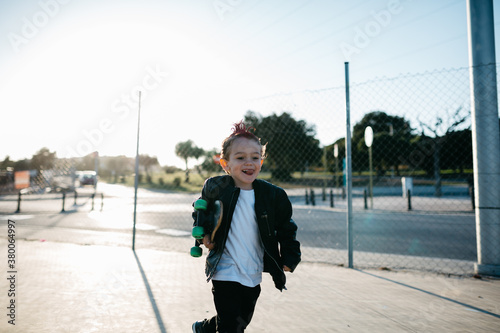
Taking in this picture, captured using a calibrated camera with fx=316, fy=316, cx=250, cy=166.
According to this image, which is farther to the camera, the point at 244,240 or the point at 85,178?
the point at 85,178

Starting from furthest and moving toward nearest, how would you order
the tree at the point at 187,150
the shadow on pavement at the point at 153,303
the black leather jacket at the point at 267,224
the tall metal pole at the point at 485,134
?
the tree at the point at 187,150
the tall metal pole at the point at 485,134
the shadow on pavement at the point at 153,303
the black leather jacket at the point at 267,224

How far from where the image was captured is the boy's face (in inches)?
78.4

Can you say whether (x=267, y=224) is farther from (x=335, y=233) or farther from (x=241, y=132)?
(x=335, y=233)

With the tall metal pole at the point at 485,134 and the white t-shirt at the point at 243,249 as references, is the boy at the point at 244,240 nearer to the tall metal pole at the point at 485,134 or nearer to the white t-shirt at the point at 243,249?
the white t-shirt at the point at 243,249

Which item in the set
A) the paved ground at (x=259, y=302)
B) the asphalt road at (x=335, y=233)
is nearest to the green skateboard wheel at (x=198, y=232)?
the paved ground at (x=259, y=302)

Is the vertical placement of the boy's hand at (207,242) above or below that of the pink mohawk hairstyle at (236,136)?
below

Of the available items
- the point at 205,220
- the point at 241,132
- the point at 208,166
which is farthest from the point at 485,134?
the point at 208,166

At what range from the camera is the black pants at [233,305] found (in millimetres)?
1822

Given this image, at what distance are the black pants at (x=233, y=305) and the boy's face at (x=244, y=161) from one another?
2.03 feet

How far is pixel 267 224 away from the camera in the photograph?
1924 millimetres

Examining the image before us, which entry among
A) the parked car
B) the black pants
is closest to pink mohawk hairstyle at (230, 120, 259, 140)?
the black pants

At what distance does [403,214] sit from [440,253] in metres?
6.05

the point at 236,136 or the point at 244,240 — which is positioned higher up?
the point at 236,136

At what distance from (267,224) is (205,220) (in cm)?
38
